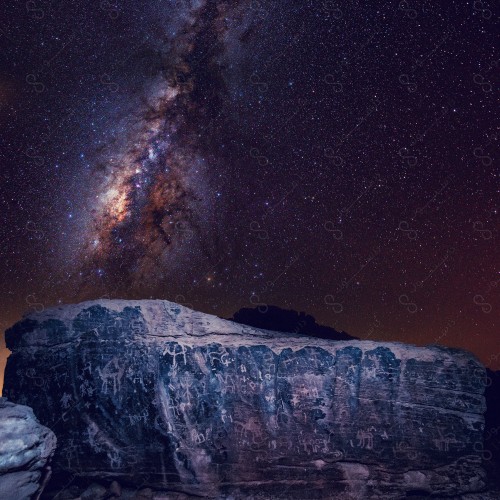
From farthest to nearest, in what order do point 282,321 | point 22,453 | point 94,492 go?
point 282,321
point 94,492
point 22,453

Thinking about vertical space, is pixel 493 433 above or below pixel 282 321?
below

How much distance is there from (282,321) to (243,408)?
11.0 meters

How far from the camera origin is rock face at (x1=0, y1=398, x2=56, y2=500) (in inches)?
319

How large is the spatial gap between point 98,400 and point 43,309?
11.6ft

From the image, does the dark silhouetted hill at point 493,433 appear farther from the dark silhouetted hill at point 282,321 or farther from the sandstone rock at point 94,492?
the sandstone rock at point 94,492

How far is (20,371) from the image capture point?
11102mm

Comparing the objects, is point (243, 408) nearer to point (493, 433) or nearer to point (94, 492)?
point (94, 492)

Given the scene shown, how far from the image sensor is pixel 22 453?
8359 mm

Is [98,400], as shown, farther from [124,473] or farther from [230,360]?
[230,360]

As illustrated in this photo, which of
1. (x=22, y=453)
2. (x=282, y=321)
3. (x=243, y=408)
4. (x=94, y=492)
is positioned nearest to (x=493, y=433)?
(x=243, y=408)

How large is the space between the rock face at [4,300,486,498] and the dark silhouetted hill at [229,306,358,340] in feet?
31.7

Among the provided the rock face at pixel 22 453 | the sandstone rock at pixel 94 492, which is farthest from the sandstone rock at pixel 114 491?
the rock face at pixel 22 453

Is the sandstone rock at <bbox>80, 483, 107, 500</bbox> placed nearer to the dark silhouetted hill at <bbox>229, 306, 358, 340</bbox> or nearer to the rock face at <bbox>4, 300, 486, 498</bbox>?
the rock face at <bbox>4, 300, 486, 498</bbox>

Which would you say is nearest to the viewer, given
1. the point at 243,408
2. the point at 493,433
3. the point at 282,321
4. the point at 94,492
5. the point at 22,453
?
the point at 22,453
